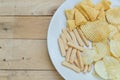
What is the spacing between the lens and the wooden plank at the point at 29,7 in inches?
36.8

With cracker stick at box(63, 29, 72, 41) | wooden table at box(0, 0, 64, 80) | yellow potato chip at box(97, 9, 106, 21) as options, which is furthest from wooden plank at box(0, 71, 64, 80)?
yellow potato chip at box(97, 9, 106, 21)

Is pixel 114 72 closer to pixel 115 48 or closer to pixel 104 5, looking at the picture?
pixel 115 48

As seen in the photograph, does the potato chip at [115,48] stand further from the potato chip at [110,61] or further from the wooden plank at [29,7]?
the wooden plank at [29,7]

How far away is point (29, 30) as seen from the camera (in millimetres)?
911

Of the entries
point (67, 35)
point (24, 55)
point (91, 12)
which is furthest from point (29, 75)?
point (91, 12)

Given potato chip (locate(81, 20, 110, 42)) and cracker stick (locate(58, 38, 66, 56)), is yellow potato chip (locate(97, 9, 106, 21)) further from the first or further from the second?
cracker stick (locate(58, 38, 66, 56))

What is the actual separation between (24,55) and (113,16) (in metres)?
0.32

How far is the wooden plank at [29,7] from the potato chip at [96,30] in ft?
0.48

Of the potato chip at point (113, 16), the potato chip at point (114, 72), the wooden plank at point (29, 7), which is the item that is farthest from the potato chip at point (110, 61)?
the wooden plank at point (29, 7)

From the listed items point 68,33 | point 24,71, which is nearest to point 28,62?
point 24,71

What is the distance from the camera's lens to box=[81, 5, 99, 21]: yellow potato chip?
2.82 feet

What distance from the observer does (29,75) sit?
33.8 inches

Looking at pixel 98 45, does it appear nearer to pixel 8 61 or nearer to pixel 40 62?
pixel 40 62

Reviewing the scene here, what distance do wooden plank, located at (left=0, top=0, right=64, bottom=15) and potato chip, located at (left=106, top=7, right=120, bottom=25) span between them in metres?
0.17
